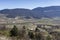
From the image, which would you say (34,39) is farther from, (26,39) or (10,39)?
(10,39)

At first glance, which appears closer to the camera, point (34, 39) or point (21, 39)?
point (21, 39)

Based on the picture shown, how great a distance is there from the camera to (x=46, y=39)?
47.9 metres

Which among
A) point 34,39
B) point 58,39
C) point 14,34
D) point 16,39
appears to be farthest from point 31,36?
point 58,39

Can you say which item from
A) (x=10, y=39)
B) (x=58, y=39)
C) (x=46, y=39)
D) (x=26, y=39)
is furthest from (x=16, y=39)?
(x=58, y=39)

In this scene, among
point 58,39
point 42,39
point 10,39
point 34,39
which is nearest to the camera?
point 10,39

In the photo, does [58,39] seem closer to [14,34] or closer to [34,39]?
[34,39]

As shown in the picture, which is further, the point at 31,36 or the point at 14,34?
the point at 31,36

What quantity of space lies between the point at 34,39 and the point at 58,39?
16.0 meters

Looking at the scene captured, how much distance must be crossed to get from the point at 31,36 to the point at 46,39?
4095mm

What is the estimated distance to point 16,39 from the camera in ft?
127

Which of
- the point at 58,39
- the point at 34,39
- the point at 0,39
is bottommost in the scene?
the point at 58,39

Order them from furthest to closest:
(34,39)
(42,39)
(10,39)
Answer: (42,39), (34,39), (10,39)

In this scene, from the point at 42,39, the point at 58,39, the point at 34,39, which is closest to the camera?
the point at 34,39

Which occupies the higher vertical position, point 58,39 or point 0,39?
point 0,39
